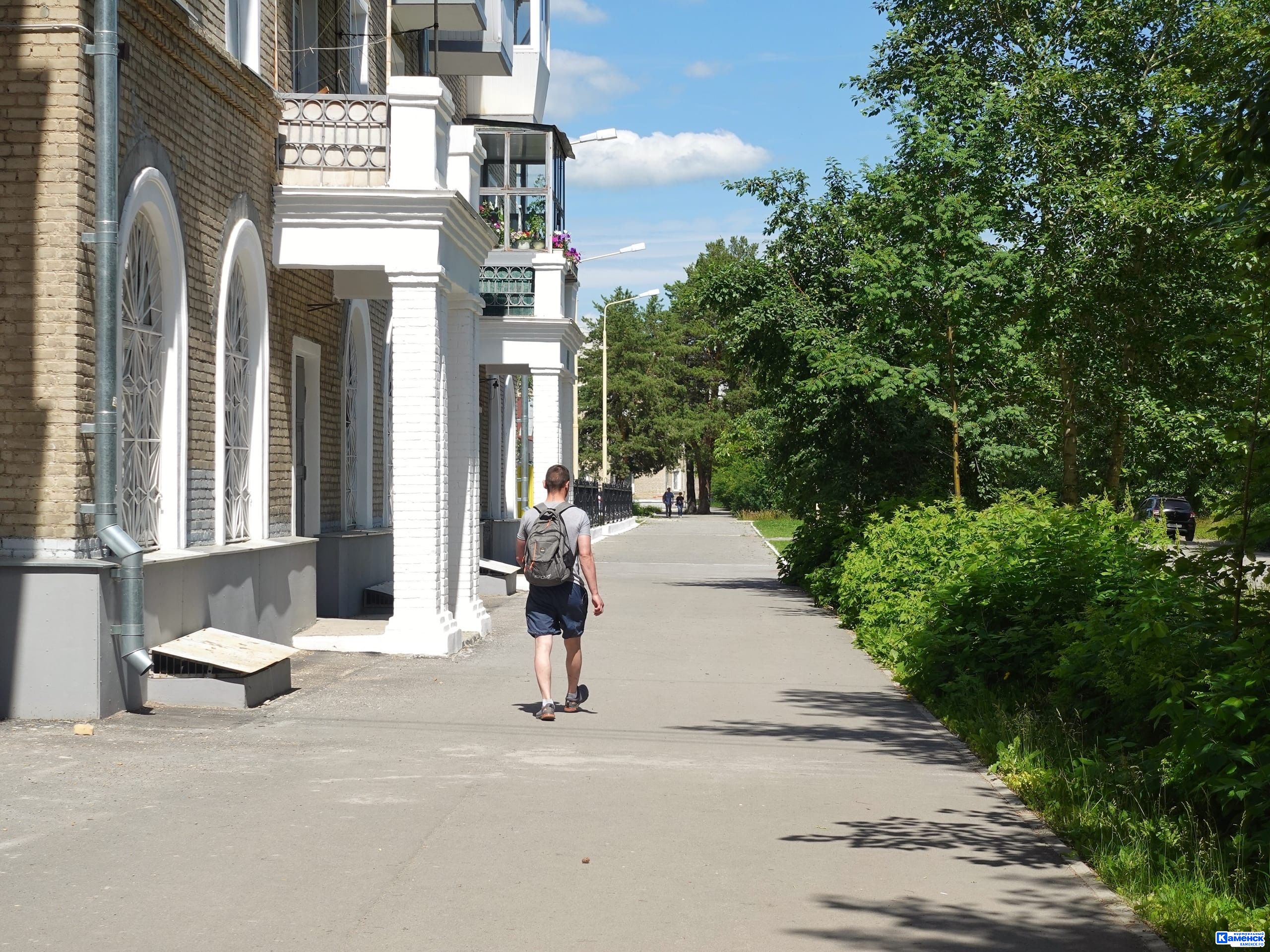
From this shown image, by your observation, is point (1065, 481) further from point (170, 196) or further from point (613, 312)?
point (613, 312)

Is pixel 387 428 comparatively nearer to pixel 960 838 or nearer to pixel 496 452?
pixel 496 452

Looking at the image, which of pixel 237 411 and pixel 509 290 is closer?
pixel 237 411

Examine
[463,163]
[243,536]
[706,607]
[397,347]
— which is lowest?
[706,607]

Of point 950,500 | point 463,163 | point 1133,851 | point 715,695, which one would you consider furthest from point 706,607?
point 1133,851

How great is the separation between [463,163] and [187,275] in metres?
4.41

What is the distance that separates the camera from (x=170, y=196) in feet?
40.2

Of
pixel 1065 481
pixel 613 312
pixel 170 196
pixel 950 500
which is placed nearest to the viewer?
pixel 170 196

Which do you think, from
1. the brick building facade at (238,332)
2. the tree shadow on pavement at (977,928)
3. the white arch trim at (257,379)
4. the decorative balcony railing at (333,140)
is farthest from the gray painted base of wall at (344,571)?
the tree shadow on pavement at (977,928)

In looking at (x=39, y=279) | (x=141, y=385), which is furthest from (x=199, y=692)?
(x=39, y=279)

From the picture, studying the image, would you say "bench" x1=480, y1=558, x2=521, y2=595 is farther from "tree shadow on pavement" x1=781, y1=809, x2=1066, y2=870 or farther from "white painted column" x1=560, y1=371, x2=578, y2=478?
"tree shadow on pavement" x1=781, y1=809, x2=1066, y2=870

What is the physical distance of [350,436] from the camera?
64.4 feet

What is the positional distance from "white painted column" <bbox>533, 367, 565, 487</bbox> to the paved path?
1354 centimetres

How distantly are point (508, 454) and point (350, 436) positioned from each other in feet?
42.6

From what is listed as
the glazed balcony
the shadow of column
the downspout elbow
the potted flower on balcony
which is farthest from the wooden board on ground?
the potted flower on balcony
